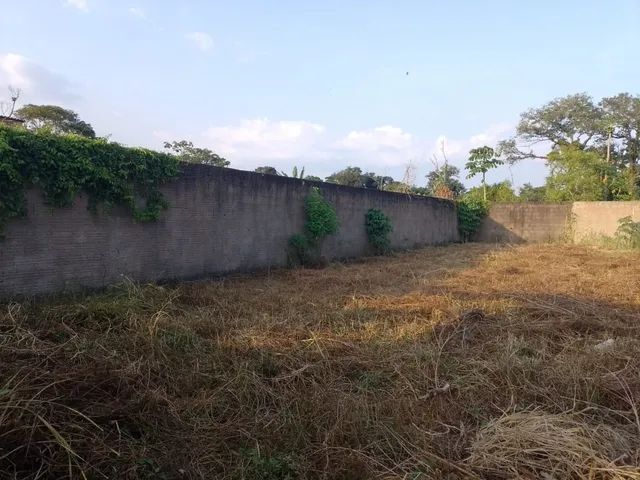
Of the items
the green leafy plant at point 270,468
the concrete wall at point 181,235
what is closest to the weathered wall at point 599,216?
the concrete wall at point 181,235

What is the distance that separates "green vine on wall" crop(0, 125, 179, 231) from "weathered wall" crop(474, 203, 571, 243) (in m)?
15.9

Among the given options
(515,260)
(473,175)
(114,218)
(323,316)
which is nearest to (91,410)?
(323,316)

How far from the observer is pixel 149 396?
3.03 meters

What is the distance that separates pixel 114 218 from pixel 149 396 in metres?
4.50

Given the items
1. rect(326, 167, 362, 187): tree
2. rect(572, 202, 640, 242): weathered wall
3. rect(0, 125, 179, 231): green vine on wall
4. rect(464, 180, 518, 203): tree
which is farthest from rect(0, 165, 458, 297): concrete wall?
rect(326, 167, 362, 187): tree

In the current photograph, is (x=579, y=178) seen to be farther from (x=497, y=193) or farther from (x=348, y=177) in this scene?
(x=348, y=177)

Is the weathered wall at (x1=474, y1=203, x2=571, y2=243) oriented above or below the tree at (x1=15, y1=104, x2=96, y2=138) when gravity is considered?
below

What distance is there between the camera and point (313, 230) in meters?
11.2

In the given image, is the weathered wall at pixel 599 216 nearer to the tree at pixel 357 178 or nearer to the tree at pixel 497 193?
the tree at pixel 497 193

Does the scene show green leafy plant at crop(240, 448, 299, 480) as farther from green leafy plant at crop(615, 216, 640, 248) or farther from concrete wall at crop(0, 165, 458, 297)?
green leafy plant at crop(615, 216, 640, 248)

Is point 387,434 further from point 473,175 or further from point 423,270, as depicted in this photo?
point 473,175

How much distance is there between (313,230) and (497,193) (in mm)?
14924

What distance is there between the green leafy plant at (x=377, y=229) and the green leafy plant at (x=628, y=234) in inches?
289

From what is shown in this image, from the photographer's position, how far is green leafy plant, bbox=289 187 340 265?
35.4 ft
